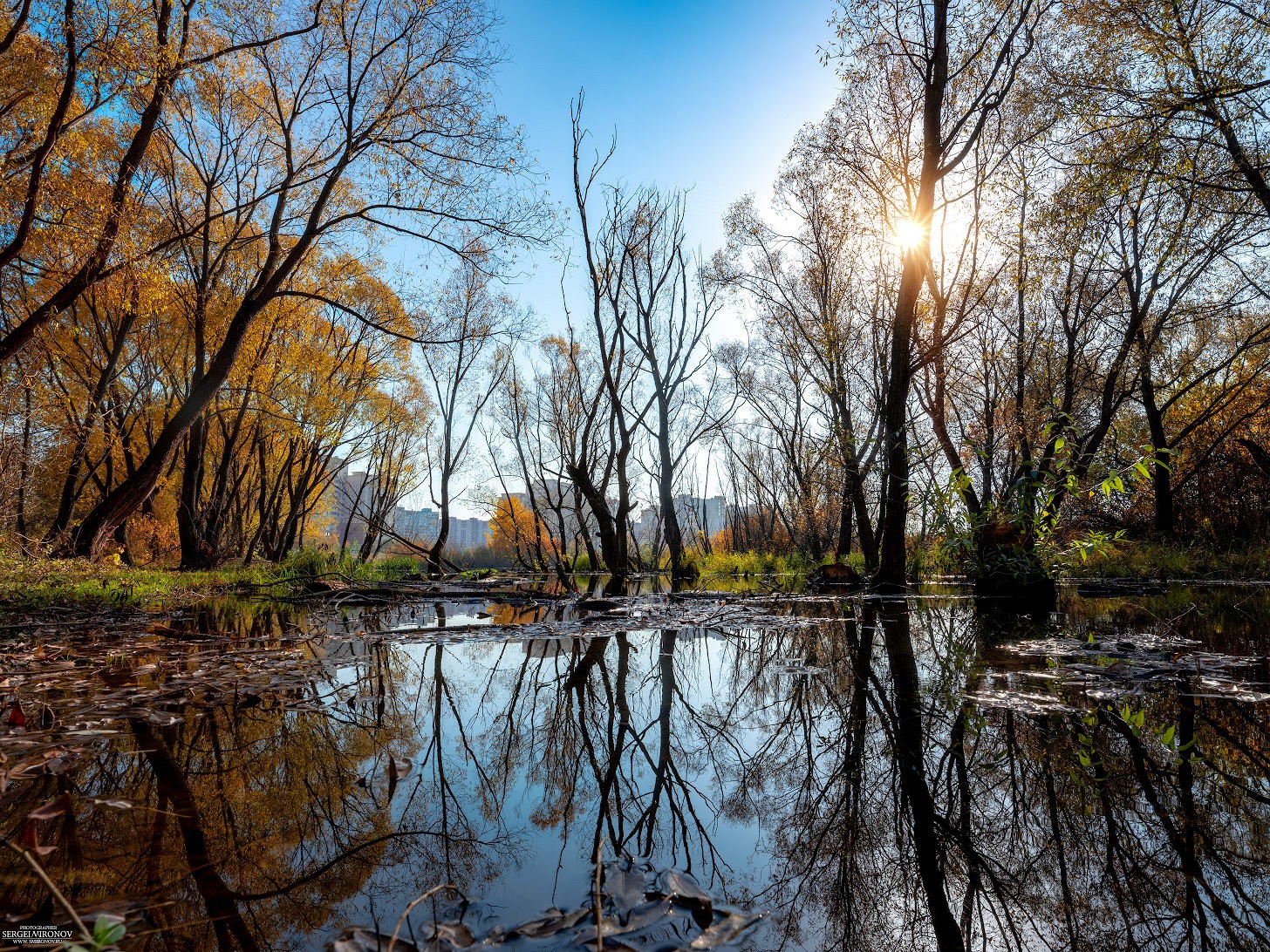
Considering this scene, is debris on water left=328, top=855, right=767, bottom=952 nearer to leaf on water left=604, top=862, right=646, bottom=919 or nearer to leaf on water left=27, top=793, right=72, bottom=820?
leaf on water left=604, top=862, right=646, bottom=919

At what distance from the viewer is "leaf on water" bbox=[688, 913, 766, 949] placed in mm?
1128

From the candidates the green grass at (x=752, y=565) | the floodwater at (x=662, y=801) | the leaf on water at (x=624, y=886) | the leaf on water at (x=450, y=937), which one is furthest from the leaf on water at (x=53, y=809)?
the green grass at (x=752, y=565)

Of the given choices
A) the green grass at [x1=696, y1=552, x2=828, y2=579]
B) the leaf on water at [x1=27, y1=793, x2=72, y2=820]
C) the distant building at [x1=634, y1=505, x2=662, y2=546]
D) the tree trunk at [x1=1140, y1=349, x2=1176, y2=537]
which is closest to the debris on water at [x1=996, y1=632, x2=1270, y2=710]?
the leaf on water at [x1=27, y1=793, x2=72, y2=820]

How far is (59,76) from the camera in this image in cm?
889

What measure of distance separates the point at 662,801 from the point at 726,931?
0.71 meters

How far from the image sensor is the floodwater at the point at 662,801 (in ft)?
3.92

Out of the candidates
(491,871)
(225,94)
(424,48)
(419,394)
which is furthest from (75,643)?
(419,394)

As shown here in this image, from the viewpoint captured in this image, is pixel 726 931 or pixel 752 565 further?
pixel 752 565

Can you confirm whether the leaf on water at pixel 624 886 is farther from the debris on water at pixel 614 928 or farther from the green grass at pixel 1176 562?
the green grass at pixel 1176 562

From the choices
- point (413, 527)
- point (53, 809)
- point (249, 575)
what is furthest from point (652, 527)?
point (53, 809)

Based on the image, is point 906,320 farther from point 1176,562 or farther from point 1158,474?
point 1158,474

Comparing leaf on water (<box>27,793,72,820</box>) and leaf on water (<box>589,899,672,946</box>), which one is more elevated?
leaf on water (<box>27,793,72,820</box>)

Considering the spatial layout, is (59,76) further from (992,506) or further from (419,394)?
(419,394)

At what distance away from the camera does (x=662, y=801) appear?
6.10ft
